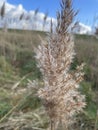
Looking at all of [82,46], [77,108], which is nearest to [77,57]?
[82,46]

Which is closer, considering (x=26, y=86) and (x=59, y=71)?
(x=59, y=71)

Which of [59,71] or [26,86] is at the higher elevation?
[59,71]

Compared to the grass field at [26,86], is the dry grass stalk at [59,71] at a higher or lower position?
higher

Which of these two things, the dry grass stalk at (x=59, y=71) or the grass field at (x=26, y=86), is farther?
the grass field at (x=26, y=86)
